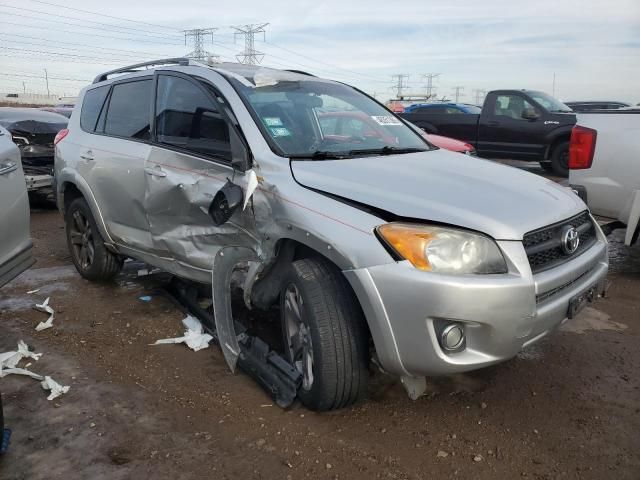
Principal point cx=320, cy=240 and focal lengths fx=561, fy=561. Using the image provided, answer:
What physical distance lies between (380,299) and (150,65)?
9.88 feet

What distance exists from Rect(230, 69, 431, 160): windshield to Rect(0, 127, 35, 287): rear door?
137 centimetres

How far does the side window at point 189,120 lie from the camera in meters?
3.31

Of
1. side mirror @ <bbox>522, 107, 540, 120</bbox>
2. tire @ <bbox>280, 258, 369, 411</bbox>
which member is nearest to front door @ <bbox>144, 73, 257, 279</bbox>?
tire @ <bbox>280, 258, 369, 411</bbox>

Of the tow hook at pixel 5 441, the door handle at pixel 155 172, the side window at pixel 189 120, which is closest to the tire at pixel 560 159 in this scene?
the side window at pixel 189 120

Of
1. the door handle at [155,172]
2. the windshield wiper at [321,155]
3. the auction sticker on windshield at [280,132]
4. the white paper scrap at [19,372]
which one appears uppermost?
the auction sticker on windshield at [280,132]

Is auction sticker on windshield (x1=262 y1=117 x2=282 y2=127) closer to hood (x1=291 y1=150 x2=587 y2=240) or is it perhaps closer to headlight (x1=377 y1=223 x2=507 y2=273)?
hood (x1=291 y1=150 x2=587 y2=240)

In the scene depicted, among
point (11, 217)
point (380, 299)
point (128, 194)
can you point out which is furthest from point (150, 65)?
point (380, 299)

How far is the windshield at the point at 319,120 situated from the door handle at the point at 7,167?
1364 millimetres

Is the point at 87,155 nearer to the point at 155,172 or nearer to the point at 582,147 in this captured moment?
the point at 155,172

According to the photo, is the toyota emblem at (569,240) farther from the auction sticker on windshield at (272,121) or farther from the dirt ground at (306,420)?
the auction sticker on windshield at (272,121)

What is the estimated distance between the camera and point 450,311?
7.54ft

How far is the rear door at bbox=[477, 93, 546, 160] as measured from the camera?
11.6m

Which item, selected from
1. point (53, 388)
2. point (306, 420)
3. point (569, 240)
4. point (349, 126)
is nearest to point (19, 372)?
point (53, 388)

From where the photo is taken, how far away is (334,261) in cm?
254
